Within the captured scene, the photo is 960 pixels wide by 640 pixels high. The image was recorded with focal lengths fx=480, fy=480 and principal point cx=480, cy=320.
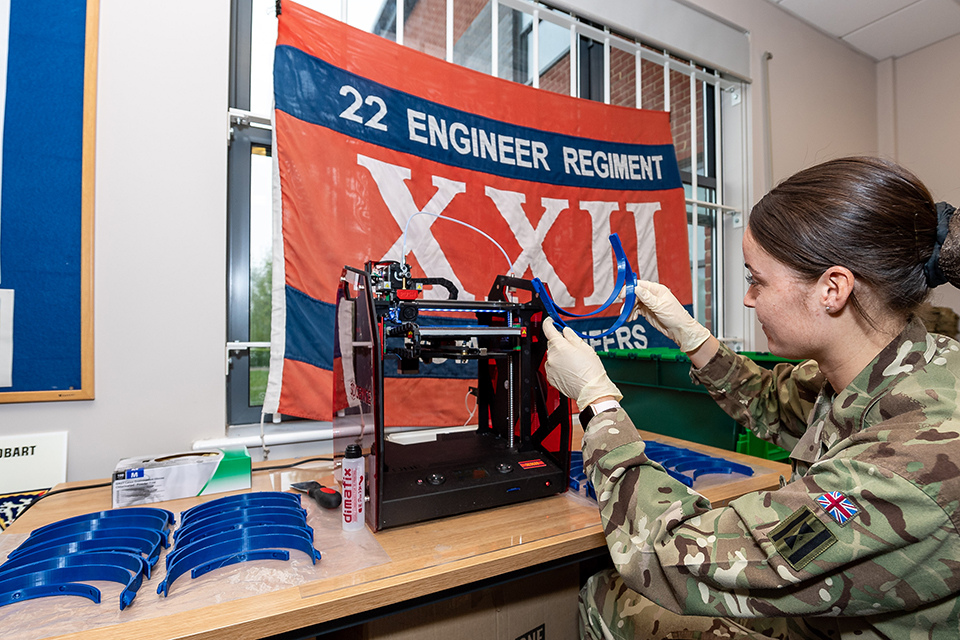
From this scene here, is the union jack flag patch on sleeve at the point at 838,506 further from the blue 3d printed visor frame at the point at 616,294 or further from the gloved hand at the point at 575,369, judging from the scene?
the blue 3d printed visor frame at the point at 616,294

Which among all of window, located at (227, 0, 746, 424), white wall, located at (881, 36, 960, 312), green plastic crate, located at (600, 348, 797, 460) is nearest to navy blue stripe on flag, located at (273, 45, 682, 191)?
window, located at (227, 0, 746, 424)

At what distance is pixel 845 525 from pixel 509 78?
236 centimetres

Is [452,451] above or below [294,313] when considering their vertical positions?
below

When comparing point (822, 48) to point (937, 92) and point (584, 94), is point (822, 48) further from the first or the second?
point (584, 94)

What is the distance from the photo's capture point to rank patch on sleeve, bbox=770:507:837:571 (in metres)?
0.61

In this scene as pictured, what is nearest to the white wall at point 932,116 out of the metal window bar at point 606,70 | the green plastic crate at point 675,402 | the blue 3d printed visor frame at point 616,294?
the metal window bar at point 606,70

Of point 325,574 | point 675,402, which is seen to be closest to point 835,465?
point 325,574

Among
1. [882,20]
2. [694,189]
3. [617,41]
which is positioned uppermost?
[882,20]

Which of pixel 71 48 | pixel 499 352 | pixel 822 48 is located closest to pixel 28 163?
pixel 71 48

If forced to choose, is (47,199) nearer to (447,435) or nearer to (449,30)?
(447,435)

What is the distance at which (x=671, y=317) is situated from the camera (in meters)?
1.29

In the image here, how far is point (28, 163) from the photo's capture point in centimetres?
130

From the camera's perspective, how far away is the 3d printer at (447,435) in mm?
939

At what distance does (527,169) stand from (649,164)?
760mm
